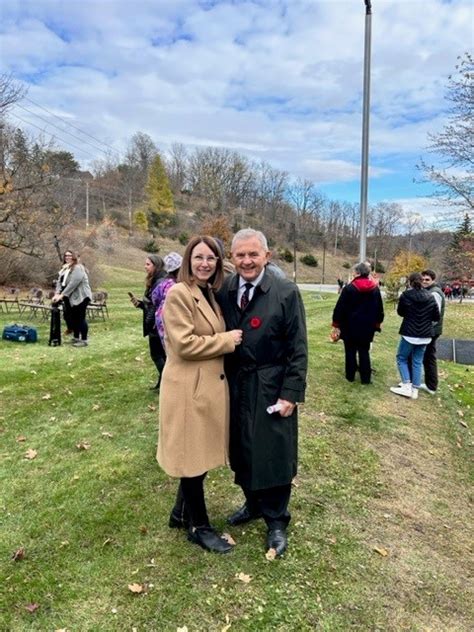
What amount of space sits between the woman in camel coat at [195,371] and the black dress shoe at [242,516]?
0.79 metres

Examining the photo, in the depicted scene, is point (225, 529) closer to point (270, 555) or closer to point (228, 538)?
point (228, 538)

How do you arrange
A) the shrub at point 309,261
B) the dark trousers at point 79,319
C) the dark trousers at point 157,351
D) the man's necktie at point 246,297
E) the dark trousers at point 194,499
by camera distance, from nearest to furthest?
1. the man's necktie at point 246,297
2. the dark trousers at point 194,499
3. the dark trousers at point 157,351
4. the dark trousers at point 79,319
5. the shrub at point 309,261

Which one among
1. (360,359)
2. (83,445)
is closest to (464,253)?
(360,359)

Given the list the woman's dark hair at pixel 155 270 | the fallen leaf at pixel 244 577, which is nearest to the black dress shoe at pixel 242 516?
the fallen leaf at pixel 244 577

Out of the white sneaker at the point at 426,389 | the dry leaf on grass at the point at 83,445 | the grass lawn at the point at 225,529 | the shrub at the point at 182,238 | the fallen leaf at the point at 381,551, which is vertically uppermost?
the shrub at the point at 182,238

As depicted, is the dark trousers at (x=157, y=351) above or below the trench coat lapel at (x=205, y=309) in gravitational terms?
below

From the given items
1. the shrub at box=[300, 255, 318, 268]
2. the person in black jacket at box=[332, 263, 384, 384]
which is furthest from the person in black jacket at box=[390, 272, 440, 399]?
the shrub at box=[300, 255, 318, 268]

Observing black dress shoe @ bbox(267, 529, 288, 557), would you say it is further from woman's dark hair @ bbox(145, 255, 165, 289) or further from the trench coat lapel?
woman's dark hair @ bbox(145, 255, 165, 289)

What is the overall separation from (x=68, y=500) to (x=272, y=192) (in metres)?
87.8

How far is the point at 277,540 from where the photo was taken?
9.57ft

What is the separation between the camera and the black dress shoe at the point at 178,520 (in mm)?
3077

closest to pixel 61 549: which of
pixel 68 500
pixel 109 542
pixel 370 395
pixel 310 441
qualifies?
pixel 109 542

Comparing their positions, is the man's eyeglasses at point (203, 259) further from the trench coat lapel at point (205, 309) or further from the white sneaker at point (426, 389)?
the white sneaker at point (426, 389)

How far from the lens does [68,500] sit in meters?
3.46
